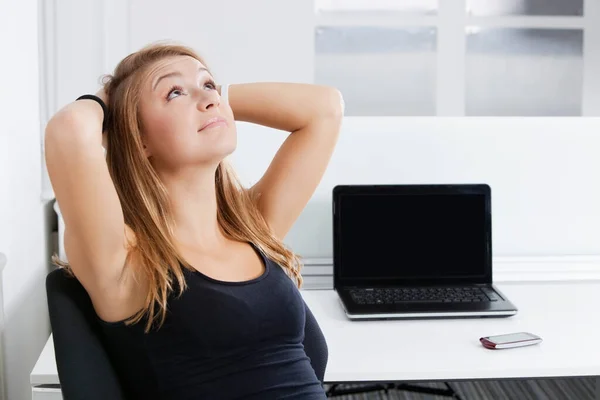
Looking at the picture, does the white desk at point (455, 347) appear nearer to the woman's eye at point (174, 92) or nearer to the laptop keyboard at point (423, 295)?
the laptop keyboard at point (423, 295)

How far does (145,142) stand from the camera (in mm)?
1191

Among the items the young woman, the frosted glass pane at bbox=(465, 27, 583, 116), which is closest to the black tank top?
the young woman

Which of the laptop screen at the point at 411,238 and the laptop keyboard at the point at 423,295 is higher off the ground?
the laptop screen at the point at 411,238

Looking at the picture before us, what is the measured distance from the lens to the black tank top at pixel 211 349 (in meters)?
1.14

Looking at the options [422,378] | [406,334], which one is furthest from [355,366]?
[406,334]

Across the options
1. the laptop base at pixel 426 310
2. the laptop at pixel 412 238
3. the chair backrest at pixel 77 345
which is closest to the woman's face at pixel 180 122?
the chair backrest at pixel 77 345

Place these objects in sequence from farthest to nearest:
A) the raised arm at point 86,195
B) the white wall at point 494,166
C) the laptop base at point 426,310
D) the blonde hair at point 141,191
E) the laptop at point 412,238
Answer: the white wall at point 494,166 < the laptop at point 412,238 < the laptop base at point 426,310 < the blonde hair at point 141,191 < the raised arm at point 86,195

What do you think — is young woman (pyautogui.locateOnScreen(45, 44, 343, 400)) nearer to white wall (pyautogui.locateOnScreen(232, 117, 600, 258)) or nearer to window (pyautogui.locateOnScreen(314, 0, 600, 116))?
white wall (pyautogui.locateOnScreen(232, 117, 600, 258))

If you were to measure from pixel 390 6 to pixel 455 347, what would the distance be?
1.54 metres

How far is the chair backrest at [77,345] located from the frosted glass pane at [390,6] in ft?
6.09

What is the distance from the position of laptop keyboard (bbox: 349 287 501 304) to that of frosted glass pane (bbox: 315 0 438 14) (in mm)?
1209

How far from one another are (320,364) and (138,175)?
47 centimetres

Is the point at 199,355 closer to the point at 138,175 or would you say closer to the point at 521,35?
the point at 138,175

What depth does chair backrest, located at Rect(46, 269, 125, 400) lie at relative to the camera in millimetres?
1074
